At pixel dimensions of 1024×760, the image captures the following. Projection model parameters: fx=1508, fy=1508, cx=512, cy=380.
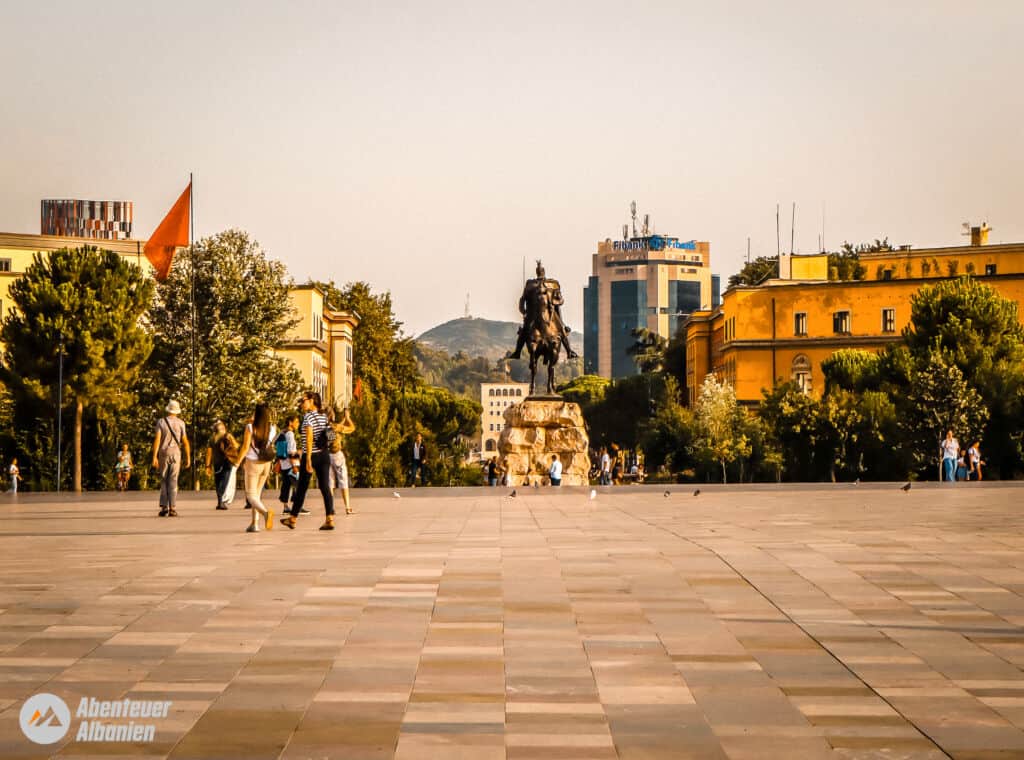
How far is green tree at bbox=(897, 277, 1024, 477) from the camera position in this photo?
64.9 metres

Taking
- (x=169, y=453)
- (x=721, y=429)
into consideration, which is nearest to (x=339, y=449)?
(x=169, y=453)

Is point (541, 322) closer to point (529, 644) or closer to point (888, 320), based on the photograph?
point (529, 644)

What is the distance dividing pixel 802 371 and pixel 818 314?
3767 mm

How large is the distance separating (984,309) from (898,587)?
58356 millimetres

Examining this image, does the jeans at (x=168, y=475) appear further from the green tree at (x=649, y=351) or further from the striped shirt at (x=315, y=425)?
the green tree at (x=649, y=351)

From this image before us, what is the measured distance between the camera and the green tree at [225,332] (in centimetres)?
5384

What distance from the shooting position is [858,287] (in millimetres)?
94812

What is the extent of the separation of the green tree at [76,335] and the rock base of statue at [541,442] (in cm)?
1486

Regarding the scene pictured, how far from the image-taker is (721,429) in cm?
8588

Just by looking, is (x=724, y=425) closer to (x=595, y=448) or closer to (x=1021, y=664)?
(x=595, y=448)

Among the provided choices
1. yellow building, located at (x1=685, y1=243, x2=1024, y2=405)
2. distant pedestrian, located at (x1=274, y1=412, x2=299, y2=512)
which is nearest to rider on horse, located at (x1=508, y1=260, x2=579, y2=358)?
distant pedestrian, located at (x1=274, y1=412, x2=299, y2=512)

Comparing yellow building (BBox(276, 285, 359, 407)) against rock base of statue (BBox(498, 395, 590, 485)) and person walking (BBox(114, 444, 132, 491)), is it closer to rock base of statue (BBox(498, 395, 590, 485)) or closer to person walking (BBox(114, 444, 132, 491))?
person walking (BBox(114, 444, 132, 491))

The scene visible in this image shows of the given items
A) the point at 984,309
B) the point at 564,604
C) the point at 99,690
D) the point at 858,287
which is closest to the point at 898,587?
the point at 564,604

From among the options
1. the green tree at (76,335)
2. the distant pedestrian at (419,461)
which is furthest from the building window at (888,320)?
the green tree at (76,335)
